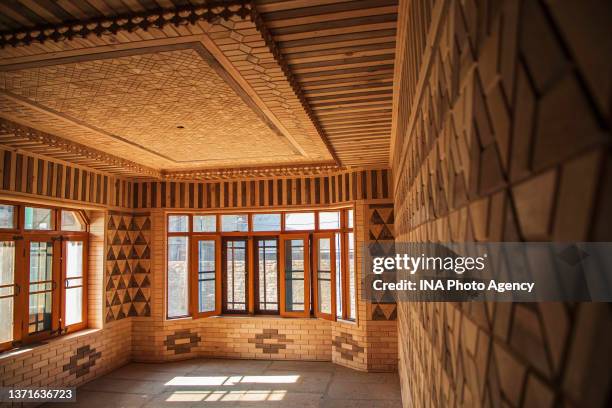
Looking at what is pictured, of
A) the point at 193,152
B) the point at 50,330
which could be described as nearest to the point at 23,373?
the point at 50,330

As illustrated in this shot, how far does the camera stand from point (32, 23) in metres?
2.34

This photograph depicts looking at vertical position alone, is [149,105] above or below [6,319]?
above

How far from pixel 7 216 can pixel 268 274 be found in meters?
3.98

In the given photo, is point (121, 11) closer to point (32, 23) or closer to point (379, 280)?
point (32, 23)

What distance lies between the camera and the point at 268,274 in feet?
24.4

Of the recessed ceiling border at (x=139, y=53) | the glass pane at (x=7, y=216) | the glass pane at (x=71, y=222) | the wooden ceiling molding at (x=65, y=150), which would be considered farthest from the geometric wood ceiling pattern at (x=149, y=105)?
the glass pane at (x=71, y=222)

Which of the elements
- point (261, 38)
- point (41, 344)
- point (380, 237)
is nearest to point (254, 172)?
point (380, 237)

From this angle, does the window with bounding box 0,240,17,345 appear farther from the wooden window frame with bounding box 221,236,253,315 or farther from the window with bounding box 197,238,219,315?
the wooden window frame with bounding box 221,236,253,315

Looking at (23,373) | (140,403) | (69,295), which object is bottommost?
(140,403)

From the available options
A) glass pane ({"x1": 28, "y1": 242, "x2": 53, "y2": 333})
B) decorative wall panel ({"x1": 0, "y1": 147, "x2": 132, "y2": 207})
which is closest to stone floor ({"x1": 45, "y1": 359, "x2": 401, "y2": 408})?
glass pane ({"x1": 28, "y1": 242, "x2": 53, "y2": 333})

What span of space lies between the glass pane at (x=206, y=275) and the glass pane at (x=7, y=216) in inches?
115

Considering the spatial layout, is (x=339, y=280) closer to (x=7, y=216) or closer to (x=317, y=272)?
(x=317, y=272)

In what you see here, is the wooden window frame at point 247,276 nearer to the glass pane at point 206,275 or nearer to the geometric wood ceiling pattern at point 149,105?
the glass pane at point 206,275

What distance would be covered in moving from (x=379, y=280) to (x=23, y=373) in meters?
4.98
